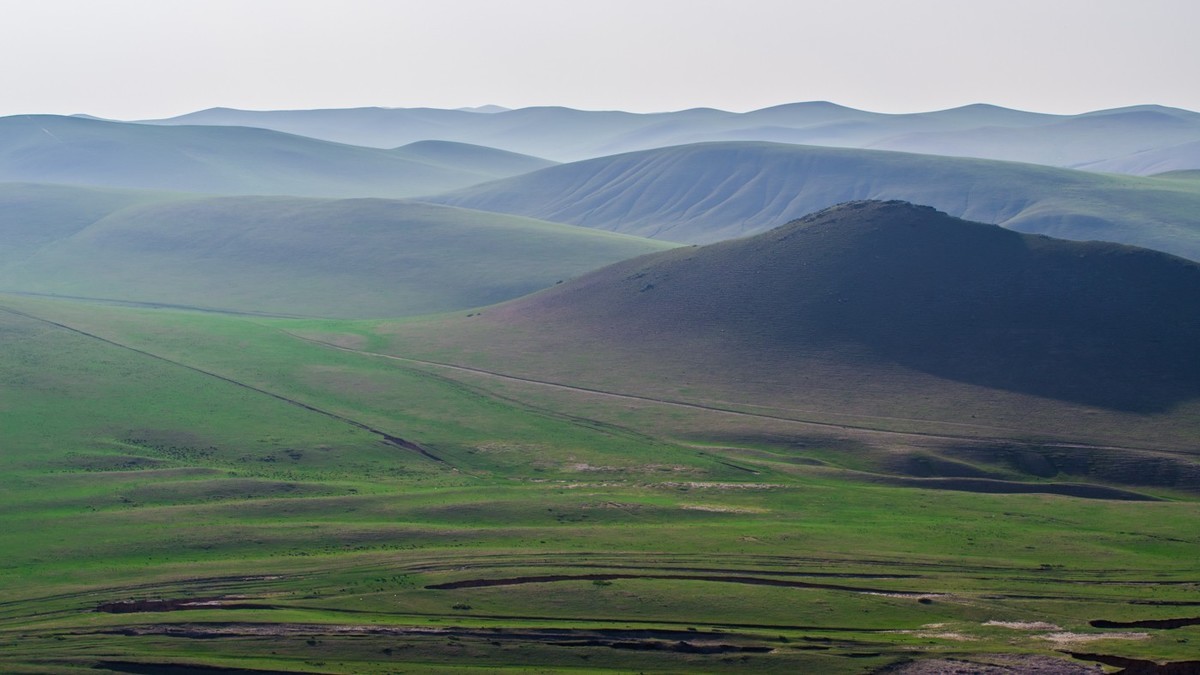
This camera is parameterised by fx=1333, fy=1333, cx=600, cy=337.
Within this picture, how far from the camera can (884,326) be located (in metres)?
131

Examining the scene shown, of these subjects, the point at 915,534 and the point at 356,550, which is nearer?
the point at 356,550

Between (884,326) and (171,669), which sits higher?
(884,326)

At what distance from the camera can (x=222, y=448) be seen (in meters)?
100

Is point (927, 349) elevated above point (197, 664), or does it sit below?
above

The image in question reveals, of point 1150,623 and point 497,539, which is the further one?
point 497,539

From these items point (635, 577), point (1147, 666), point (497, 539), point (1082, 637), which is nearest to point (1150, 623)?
point (1082, 637)

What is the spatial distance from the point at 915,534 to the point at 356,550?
33577 millimetres

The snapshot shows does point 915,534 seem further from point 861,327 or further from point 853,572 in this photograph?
point 861,327

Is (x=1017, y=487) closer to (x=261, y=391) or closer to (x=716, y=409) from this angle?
(x=716, y=409)

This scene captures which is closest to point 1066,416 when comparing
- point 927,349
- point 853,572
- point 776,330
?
point 927,349

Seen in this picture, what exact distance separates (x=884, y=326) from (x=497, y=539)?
63.9 m

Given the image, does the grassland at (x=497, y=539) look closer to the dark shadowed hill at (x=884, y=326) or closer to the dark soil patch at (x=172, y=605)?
the dark soil patch at (x=172, y=605)

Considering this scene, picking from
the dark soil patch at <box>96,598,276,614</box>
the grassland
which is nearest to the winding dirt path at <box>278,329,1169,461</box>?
the grassland

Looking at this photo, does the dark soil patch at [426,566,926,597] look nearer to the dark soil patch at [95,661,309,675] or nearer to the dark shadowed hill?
the dark soil patch at [95,661,309,675]
